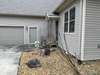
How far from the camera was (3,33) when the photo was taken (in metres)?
15.1

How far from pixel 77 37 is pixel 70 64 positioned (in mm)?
→ 1400

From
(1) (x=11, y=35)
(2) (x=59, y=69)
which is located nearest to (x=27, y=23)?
(1) (x=11, y=35)

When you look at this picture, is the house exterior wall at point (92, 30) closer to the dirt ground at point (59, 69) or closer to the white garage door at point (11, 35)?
the dirt ground at point (59, 69)

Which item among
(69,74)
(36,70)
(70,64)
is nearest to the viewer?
(69,74)

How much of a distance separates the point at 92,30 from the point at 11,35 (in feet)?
32.7

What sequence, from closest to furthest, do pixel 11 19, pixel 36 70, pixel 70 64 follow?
pixel 36 70, pixel 70 64, pixel 11 19

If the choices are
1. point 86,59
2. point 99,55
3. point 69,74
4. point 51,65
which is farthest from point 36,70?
point 99,55

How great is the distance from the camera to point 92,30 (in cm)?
708

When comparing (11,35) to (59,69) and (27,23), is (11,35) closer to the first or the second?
(27,23)

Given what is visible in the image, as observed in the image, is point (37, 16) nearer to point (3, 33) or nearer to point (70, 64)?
point (3, 33)

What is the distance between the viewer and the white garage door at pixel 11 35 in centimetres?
1498

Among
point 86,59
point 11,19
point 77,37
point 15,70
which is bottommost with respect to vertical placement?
point 15,70

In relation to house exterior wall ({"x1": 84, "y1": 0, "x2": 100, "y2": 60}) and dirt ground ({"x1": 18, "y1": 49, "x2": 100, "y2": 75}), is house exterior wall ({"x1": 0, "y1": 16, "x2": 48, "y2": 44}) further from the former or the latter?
house exterior wall ({"x1": 84, "y1": 0, "x2": 100, "y2": 60})

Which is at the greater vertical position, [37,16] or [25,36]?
[37,16]
